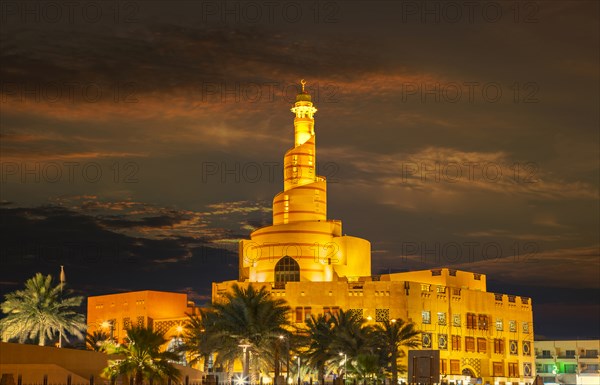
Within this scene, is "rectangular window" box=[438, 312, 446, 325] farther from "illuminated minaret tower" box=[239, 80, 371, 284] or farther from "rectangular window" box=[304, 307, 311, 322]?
"rectangular window" box=[304, 307, 311, 322]

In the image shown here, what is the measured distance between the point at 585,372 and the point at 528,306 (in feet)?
76.4

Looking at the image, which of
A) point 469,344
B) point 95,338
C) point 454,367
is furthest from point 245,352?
point 469,344

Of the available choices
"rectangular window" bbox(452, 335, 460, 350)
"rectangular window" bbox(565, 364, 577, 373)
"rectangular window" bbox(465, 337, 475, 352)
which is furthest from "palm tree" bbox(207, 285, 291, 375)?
"rectangular window" bbox(565, 364, 577, 373)

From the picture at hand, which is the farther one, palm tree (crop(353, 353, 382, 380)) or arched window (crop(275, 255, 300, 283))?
arched window (crop(275, 255, 300, 283))

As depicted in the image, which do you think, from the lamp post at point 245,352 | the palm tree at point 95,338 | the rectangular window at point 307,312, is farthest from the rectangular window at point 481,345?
the lamp post at point 245,352

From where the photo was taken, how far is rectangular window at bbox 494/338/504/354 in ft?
292

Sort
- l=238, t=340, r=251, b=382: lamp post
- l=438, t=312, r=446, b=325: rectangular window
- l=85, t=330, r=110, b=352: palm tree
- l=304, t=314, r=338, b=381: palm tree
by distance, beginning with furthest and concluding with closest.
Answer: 1. l=438, t=312, r=446, b=325: rectangular window
2. l=85, t=330, r=110, b=352: palm tree
3. l=304, t=314, r=338, b=381: palm tree
4. l=238, t=340, r=251, b=382: lamp post

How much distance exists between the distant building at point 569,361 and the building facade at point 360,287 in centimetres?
2144

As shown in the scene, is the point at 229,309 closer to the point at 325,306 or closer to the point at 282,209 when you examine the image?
the point at 325,306

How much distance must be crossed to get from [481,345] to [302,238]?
1935 centimetres

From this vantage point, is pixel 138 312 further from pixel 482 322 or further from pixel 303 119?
pixel 482 322

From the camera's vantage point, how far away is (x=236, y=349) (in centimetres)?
5834

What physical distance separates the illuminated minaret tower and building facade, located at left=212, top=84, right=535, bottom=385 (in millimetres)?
93

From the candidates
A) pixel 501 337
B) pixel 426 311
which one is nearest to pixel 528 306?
pixel 501 337
